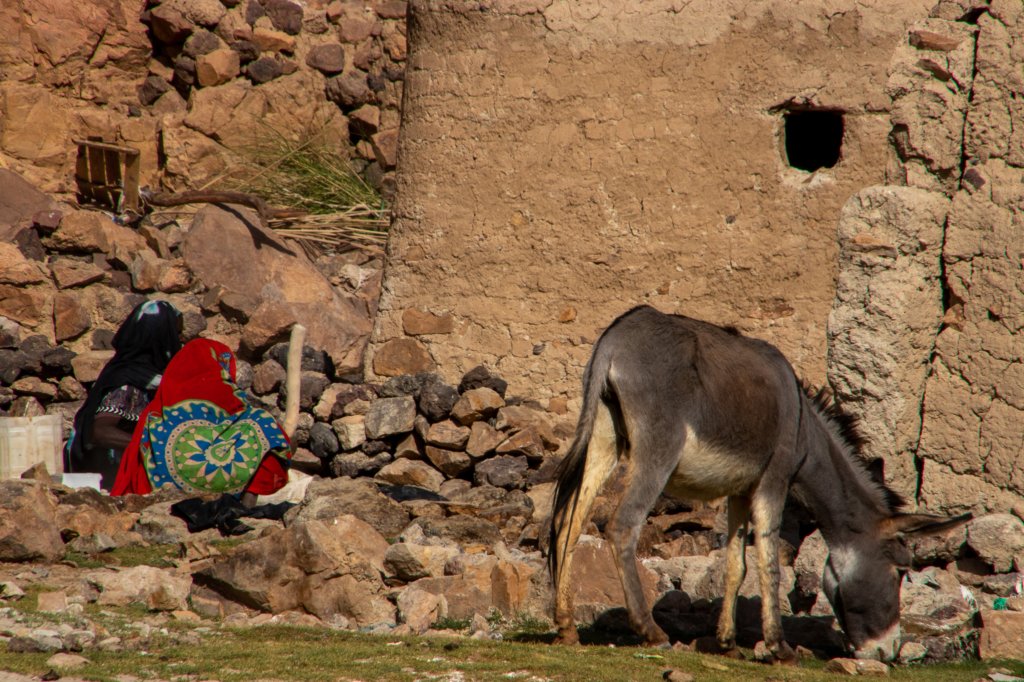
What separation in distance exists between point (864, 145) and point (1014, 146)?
123 centimetres

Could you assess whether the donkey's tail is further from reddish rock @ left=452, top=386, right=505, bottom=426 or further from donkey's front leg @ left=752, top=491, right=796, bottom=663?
reddish rock @ left=452, top=386, right=505, bottom=426

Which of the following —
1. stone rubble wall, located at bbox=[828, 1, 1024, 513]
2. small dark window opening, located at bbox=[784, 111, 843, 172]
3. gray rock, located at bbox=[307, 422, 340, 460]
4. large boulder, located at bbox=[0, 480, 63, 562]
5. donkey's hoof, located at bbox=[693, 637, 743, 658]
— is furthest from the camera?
small dark window opening, located at bbox=[784, 111, 843, 172]

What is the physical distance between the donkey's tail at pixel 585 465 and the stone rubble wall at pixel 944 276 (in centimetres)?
217

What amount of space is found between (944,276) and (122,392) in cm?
540

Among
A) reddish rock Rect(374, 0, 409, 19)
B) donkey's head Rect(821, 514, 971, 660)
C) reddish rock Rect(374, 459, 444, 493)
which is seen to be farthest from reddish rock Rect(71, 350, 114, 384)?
donkey's head Rect(821, 514, 971, 660)

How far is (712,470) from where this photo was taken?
17.1 ft

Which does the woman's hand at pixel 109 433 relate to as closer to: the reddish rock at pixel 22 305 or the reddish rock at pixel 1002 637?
the reddish rock at pixel 22 305

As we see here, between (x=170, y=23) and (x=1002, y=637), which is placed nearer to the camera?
(x=1002, y=637)

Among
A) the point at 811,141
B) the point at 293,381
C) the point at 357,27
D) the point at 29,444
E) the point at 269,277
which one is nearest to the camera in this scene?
the point at 29,444

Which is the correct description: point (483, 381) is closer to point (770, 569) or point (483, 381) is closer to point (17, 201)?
point (770, 569)

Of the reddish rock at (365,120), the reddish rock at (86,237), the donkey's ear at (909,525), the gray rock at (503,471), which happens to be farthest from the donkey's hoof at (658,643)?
the reddish rock at (365,120)

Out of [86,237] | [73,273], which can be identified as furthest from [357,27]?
[73,273]

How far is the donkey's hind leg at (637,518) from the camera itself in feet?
16.1

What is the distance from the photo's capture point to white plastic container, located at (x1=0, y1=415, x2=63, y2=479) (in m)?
8.41
